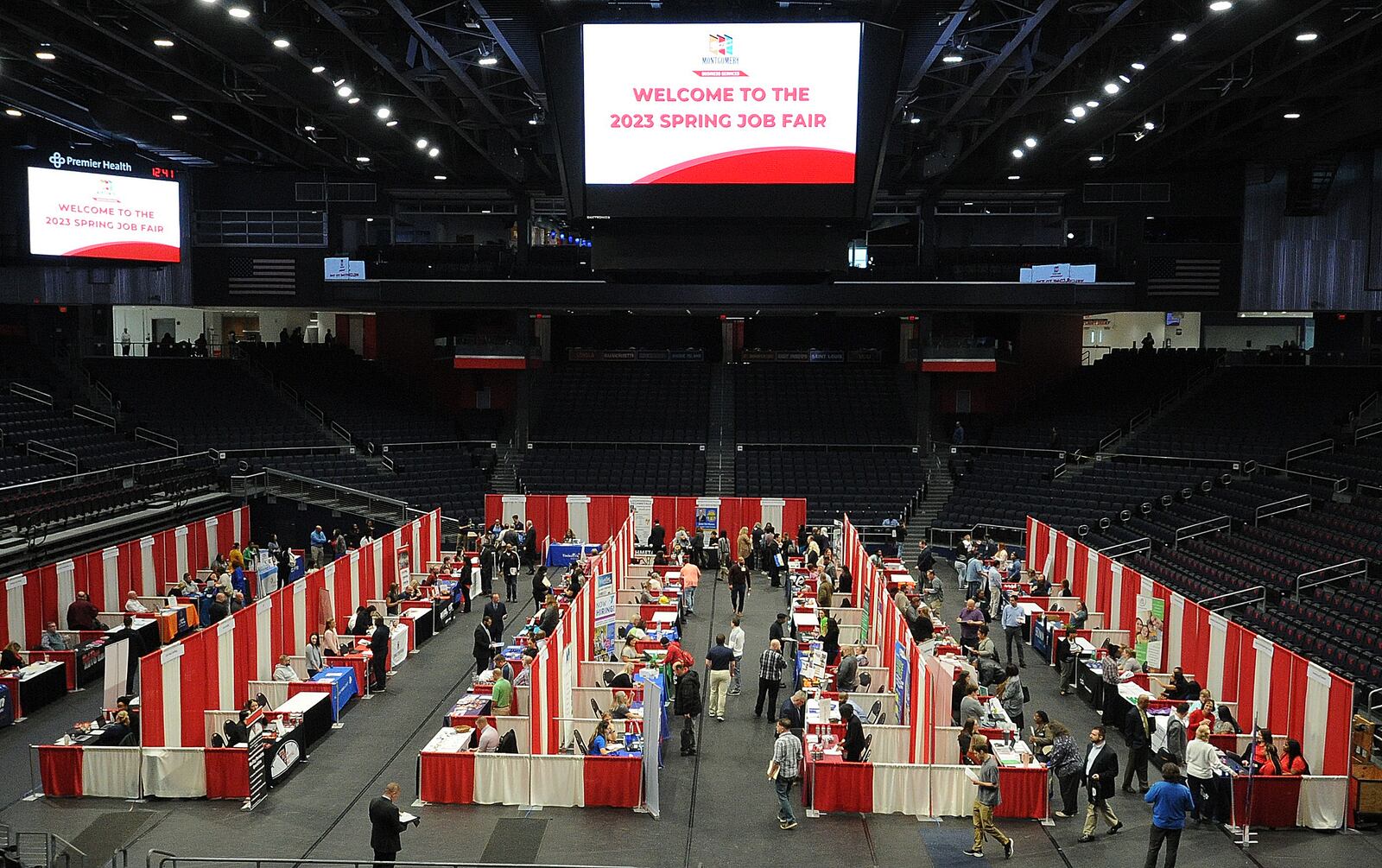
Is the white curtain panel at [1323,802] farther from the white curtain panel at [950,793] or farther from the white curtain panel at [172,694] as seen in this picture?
the white curtain panel at [172,694]

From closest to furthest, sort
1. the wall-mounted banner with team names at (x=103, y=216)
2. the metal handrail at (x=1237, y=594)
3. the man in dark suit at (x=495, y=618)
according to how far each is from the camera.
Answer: the man in dark suit at (x=495, y=618) → the metal handrail at (x=1237, y=594) → the wall-mounted banner with team names at (x=103, y=216)

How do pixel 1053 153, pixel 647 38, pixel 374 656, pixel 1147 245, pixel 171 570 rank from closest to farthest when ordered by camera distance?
pixel 647 38, pixel 374 656, pixel 171 570, pixel 1053 153, pixel 1147 245

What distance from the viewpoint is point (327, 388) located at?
37.6 metres

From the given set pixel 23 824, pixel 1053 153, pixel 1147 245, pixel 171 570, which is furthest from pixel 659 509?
pixel 23 824

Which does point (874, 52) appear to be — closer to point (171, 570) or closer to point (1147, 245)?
point (171, 570)

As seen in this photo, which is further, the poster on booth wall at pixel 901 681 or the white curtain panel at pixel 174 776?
the poster on booth wall at pixel 901 681

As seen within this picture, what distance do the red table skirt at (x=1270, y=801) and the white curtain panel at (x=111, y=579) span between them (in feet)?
64.2

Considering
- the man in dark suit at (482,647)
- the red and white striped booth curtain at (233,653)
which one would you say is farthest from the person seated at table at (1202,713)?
the red and white striped booth curtain at (233,653)

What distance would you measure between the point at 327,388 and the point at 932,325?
802 inches

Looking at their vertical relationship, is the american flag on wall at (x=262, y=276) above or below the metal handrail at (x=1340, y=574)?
above

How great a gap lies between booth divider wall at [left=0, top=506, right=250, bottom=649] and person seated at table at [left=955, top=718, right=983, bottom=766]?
50.3 feet

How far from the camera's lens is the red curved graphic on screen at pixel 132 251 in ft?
82.4

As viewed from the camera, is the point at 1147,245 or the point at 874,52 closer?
the point at 874,52

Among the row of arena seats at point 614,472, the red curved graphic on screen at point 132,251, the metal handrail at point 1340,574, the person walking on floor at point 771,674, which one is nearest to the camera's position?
the person walking on floor at point 771,674
